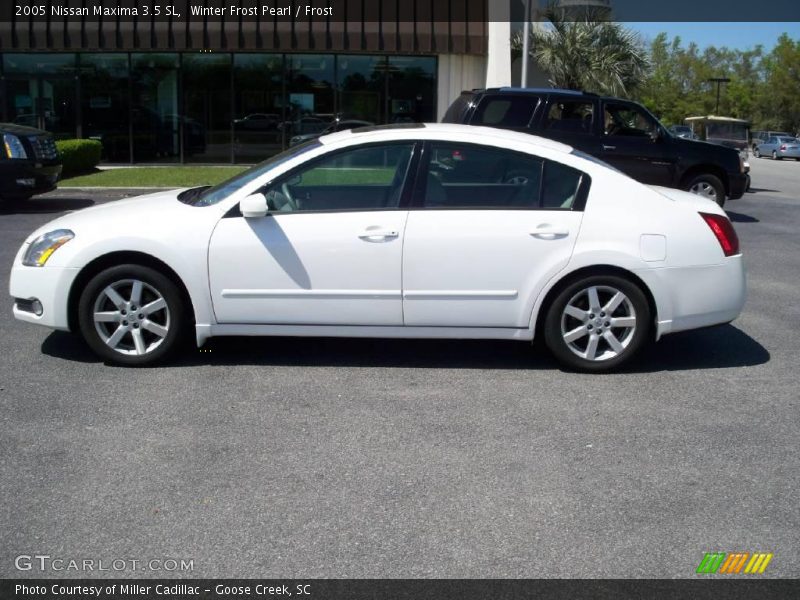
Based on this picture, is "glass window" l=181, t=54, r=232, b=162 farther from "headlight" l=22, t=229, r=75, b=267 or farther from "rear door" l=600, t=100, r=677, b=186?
"headlight" l=22, t=229, r=75, b=267

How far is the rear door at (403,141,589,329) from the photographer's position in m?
6.23

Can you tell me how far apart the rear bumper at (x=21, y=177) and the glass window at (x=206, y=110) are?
31.7ft

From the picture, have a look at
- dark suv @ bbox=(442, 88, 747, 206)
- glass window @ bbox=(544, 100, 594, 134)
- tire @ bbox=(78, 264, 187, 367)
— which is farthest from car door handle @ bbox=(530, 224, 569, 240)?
glass window @ bbox=(544, 100, 594, 134)

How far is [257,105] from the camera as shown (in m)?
24.4

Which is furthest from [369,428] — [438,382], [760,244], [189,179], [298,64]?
[298,64]

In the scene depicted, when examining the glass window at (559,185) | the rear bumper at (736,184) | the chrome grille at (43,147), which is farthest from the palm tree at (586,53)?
the glass window at (559,185)

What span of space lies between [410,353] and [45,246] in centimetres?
260

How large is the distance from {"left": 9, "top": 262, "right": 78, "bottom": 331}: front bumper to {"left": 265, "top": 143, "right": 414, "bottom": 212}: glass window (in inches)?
56.7

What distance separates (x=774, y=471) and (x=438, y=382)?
218 centimetres

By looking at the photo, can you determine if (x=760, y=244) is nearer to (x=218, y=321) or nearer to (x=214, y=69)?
(x=218, y=321)

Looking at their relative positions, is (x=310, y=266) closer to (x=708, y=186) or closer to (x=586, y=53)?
(x=708, y=186)

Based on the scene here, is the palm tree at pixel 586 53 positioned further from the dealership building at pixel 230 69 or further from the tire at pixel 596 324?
the tire at pixel 596 324

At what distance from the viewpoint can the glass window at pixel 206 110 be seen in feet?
78.8

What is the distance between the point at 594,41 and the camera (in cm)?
2603
